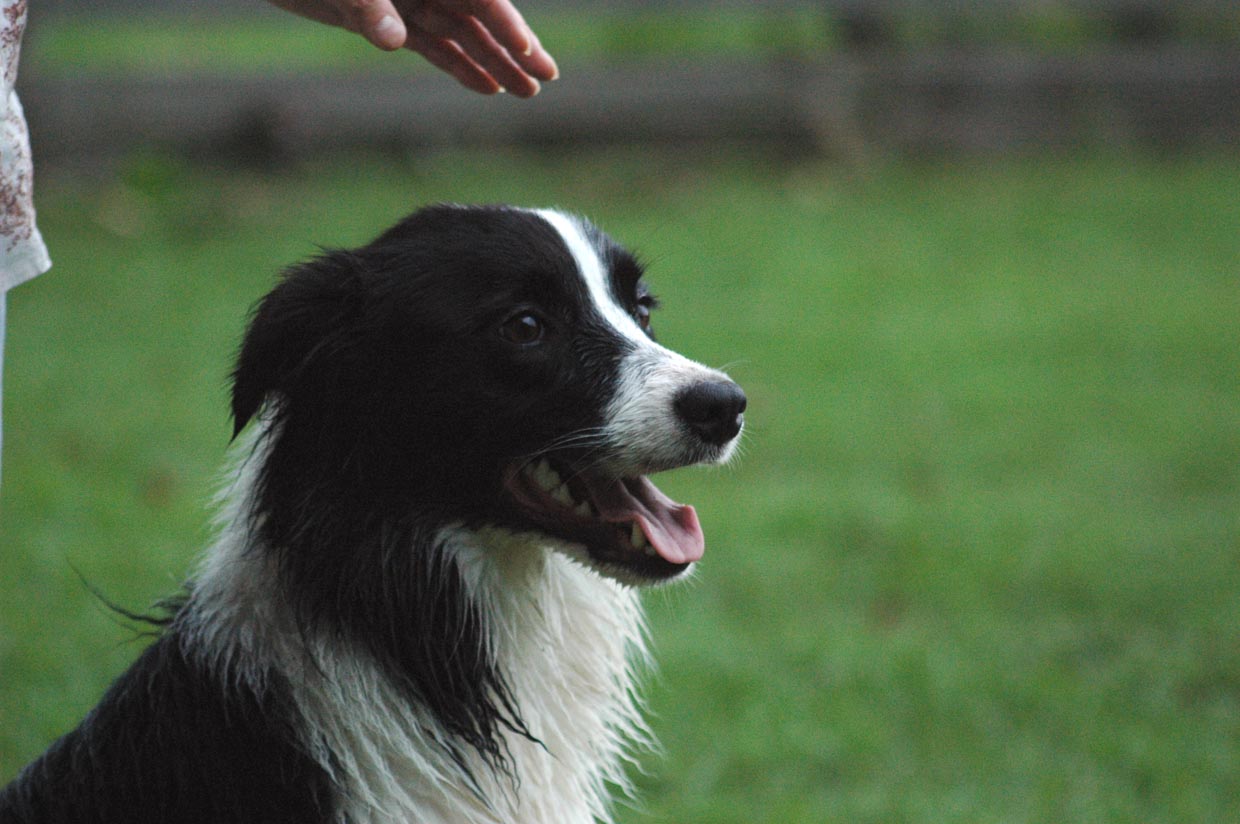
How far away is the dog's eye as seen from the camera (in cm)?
250

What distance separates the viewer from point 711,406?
2.46m

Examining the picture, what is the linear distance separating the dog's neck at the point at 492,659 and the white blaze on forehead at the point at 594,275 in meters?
0.44

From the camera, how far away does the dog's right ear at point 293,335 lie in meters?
2.43

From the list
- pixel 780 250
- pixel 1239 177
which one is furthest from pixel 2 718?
pixel 1239 177

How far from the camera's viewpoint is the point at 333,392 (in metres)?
2.45

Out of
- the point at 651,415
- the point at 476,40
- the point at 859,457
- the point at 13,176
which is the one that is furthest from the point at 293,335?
the point at 859,457

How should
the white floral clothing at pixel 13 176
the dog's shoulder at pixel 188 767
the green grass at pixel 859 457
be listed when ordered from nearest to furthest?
the white floral clothing at pixel 13 176, the dog's shoulder at pixel 188 767, the green grass at pixel 859 457

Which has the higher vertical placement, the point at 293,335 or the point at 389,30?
the point at 389,30

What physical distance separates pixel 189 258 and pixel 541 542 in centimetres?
630

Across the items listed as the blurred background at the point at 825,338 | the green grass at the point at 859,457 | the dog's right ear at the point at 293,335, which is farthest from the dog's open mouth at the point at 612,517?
the green grass at the point at 859,457

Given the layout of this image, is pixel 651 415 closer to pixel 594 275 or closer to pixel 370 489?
pixel 594 275

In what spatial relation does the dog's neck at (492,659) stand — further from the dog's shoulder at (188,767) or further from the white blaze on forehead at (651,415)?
the white blaze on forehead at (651,415)

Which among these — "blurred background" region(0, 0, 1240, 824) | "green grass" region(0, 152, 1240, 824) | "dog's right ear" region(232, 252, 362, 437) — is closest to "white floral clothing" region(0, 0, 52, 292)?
"dog's right ear" region(232, 252, 362, 437)

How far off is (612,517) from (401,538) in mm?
375
